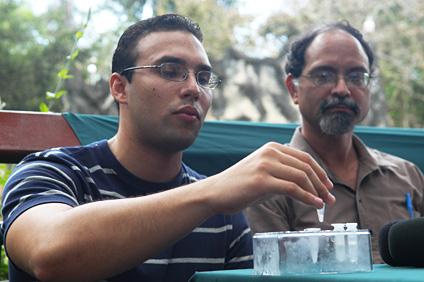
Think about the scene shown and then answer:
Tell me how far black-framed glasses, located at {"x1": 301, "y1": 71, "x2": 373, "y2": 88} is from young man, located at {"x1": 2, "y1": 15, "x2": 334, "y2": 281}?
73 cm

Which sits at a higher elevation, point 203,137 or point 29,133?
point 203,137

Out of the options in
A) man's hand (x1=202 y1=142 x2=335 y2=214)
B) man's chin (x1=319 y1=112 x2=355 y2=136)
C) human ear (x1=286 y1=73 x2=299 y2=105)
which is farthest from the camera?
human ear (x1=286 y1=73 x2=299 y2=105)

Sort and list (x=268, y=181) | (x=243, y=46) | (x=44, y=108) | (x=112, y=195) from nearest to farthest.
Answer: (x=268, y=181), (x=112, y=195), (x=44, y=108), (x=243, y=46)

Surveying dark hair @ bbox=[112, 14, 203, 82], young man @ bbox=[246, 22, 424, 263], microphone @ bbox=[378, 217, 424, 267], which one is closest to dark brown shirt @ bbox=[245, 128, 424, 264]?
young man @ bbox=[246, 22, 424, 263]

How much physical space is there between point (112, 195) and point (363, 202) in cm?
117

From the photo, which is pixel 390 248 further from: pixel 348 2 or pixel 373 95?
pixel 348 2

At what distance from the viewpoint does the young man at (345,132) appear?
2504 millimetres

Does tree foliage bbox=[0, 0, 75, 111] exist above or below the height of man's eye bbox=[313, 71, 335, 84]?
above

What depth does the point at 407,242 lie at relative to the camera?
3.63ft

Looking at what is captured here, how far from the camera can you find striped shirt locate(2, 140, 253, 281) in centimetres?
147

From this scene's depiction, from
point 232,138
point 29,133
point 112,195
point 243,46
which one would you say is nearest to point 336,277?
point 112,195

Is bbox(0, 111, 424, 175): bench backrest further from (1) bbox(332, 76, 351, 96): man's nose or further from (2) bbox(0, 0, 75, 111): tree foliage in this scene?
(2) bbox(0, 0, 75, 111): tree foliage

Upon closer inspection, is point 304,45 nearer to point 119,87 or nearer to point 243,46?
point 119,87

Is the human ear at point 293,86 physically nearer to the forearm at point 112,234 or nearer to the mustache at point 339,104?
the mustache at point 339,104
